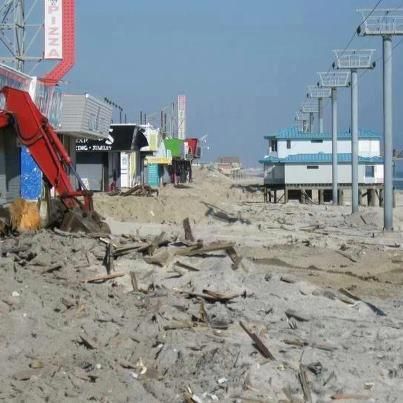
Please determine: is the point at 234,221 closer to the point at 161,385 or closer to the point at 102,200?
the point at 102,200

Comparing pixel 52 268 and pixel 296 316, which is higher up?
pixel 52 268

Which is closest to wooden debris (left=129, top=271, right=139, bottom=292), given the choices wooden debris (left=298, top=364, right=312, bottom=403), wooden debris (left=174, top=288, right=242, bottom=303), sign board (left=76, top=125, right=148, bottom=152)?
wooden debris (left=174, top=288, right=242, bottom=303)

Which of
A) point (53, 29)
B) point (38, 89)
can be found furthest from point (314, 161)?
point (38, 89)

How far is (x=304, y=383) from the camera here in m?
8.55

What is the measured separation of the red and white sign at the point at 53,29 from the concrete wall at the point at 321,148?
35.5m

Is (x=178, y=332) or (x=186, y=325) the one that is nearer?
(x=178, y=332)

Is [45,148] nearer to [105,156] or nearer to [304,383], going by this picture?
[304,383]

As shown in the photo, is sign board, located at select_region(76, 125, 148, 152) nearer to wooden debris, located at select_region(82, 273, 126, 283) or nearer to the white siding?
the white siding

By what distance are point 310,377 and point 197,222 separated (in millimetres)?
23287

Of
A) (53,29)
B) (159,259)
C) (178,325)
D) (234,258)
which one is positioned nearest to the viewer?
(178,325)

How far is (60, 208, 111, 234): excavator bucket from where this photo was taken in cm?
1739

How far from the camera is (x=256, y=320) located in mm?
11414

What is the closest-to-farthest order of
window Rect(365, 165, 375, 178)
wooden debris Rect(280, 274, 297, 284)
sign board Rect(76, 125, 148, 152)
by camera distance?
wooden debris Rect(280, 274, 297, 284)
sign board Rect(76, 125, 148, 152)
window Rect(365, 165, 375, 178)

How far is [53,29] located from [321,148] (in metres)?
37.3
